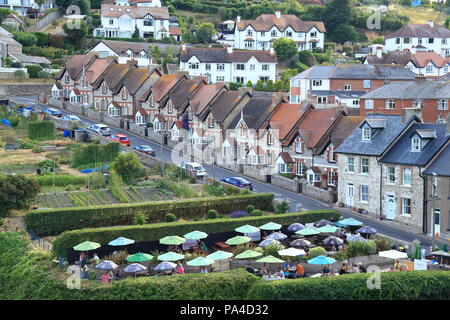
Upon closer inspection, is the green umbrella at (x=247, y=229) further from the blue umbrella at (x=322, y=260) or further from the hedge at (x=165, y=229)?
the blue umbrella at (x=322, y=260)

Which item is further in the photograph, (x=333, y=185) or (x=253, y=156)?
(x=253, y=156)

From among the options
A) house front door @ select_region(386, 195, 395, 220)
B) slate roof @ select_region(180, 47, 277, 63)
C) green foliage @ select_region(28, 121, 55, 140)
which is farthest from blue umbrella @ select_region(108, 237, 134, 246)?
slate roof @ select_region(180, 47, 277, 63)

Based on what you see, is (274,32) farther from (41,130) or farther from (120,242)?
(120,242)

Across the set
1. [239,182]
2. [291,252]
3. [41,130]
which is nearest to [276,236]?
[291,252]

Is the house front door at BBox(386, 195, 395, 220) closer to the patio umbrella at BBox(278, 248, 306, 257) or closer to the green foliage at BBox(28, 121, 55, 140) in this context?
the patio umbrella at BBox(278, 248, 306, 257)

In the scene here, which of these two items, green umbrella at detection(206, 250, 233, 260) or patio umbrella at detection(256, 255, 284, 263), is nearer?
patio umbrella at detection(256, 255, 284, 263)
